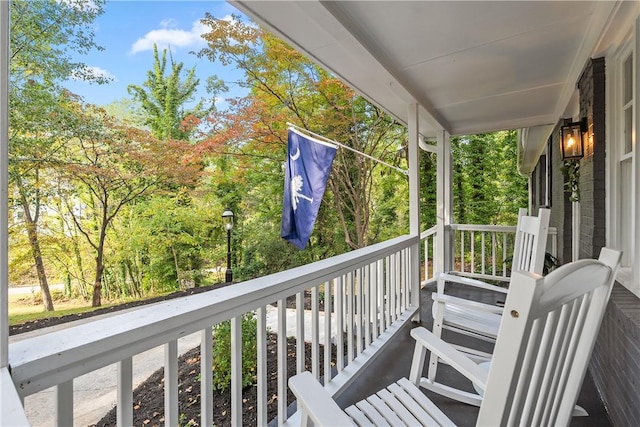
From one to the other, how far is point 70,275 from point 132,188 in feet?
7.22

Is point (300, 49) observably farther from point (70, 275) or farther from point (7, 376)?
point (70, 275)

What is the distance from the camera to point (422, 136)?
546 centimetres

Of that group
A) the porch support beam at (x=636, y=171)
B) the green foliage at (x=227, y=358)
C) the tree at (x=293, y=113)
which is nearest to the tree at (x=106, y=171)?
the tree at (x=293, y=113)

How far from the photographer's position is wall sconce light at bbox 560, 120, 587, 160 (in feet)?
8.30

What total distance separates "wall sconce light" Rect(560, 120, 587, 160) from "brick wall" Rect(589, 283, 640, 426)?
121 centimetres

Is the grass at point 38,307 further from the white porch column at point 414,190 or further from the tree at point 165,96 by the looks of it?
the tree at point 165,96

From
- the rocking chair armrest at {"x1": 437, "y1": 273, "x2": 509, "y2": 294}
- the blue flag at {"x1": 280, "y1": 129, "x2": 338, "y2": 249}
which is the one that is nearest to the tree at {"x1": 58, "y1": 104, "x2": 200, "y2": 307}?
the blue flag at {"x1": 280, "y1": 129, "x2": 338, "y2": 249}

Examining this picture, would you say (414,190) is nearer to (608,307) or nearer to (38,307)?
(608,307)

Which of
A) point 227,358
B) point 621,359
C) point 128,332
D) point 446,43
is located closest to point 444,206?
point 446,43

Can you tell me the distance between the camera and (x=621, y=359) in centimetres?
154

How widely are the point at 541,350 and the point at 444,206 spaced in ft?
13.8

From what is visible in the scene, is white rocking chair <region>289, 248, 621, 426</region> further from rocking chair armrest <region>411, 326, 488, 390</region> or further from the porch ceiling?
the porch ceiling

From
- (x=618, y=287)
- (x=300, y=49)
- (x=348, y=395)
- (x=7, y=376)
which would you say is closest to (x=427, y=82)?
(x=300, y=49)

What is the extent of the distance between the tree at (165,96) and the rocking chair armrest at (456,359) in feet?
29.5
